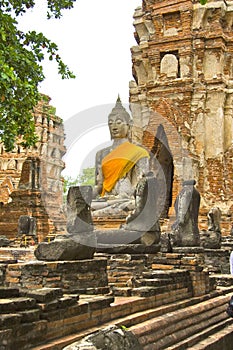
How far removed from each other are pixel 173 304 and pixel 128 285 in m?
0.57

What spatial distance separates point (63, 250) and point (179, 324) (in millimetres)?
1343

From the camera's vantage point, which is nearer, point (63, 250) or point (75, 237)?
point (63, 250)

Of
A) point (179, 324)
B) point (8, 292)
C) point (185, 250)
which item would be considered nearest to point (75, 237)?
point (179, 324)

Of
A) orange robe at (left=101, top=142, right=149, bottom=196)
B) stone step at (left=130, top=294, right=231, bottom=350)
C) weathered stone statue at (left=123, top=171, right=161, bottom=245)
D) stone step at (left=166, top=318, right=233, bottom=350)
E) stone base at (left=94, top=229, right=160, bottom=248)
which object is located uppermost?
orange robe at (left=101, top=142, right=149, bottom=196)

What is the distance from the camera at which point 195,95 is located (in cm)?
1320

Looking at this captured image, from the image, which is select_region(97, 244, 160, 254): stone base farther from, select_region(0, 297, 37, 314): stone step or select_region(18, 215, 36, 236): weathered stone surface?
select_region(18, 215, 36, 236): weathered stone surface

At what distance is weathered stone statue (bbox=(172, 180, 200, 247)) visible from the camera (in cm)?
752

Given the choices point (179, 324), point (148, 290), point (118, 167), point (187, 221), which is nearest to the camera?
point (179, 324)

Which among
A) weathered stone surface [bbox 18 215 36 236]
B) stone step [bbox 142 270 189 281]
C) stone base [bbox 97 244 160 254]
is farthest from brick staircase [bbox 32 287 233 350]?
weathered stone surface [bbox 18 215 36 236]

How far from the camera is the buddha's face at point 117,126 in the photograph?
9031mm

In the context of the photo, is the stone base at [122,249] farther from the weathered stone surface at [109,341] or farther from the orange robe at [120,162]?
the weathered stone surface at [109,341]

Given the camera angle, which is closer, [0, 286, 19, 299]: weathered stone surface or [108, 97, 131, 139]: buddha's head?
[0, 286, 19, 299]: weathered stone surface

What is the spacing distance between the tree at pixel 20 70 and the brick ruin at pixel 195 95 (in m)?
4.56

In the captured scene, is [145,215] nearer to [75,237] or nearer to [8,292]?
[75,237]
